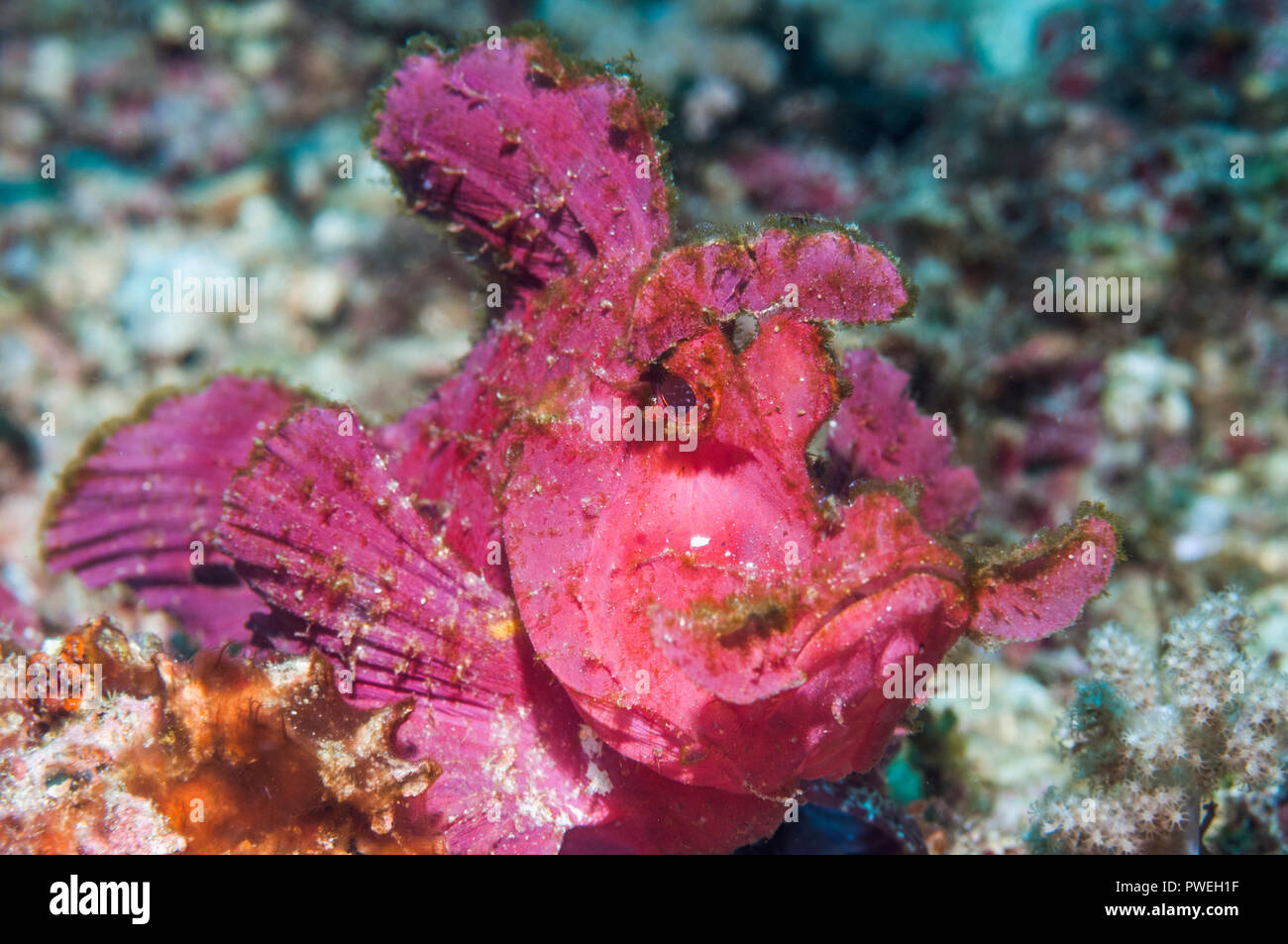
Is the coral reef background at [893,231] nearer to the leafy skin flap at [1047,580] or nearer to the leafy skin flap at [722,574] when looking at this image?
the leafy skin flap at [722,574]

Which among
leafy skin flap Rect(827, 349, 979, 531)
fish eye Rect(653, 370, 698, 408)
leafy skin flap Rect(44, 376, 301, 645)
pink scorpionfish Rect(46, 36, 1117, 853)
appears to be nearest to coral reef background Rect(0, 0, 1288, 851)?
leafy skin flap Rect(44, 376, 301, 645)

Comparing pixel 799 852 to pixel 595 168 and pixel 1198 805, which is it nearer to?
pixel 1198 805

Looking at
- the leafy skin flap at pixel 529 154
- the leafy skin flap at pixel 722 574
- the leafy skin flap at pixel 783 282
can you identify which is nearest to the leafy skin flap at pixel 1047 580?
the leafy skin flap at pixel 722 574

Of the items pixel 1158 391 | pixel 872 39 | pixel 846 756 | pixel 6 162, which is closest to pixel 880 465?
pixel 846 756

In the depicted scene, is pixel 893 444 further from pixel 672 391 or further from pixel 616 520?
pixel 616 520

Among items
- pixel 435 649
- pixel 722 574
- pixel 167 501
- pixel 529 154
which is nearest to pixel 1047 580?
pixel 722 574

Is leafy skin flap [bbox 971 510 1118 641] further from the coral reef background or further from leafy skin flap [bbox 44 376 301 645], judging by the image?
leafy skin flap [bbox 44 376 301 645]

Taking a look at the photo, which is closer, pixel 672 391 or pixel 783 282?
pixel 783 282
